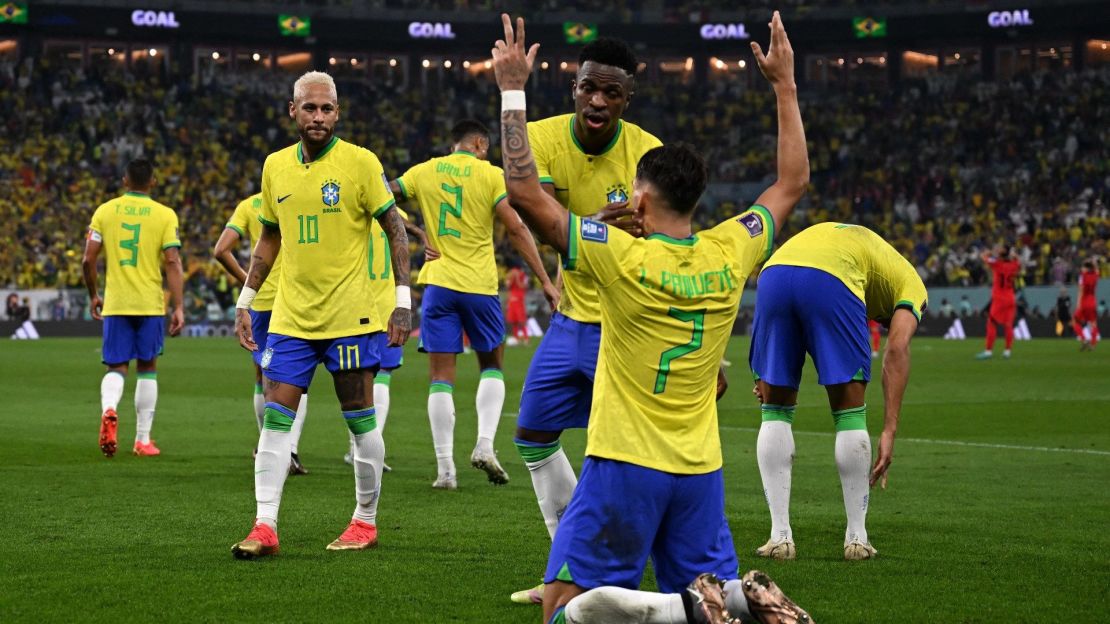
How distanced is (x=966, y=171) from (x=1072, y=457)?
133ft

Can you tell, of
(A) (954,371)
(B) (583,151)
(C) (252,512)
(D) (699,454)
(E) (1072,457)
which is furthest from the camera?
(A) (954,371)

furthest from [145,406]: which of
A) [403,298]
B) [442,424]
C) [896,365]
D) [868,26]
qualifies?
[868,26]

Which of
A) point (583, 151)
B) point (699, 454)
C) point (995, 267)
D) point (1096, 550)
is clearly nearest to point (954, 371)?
point (995, 267)

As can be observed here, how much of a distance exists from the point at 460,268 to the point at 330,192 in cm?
310

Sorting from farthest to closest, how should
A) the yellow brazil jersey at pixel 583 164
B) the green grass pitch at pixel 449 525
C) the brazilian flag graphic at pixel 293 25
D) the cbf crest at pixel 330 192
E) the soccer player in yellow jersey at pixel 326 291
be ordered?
the brazilian flag graphic at pixel 293 25, the cbf crest at pixel 330 192, the soccer player in yellow jersey at pixel 326 291, the yellow brazil jersey at pixel 583 164, the green grass pitch at pixel 449 525

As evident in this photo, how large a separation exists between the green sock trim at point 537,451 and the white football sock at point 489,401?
374 centimetres

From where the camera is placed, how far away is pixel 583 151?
6.43 meters

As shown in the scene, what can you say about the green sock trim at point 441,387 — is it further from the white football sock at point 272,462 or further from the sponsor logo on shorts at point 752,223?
the sponsor logo on shorts at point 752,223

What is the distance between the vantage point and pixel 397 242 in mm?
7598

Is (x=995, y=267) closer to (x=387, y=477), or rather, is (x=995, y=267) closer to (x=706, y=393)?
(x=387, y=477)

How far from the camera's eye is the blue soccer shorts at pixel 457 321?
34.2ft

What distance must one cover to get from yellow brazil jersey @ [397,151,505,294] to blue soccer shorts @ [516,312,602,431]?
4.28 meters

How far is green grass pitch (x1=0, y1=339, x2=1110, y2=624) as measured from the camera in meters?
5.96

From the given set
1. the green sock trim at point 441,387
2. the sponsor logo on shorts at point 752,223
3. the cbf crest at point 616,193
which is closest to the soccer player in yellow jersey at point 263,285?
the green sock trim at point 441,387
